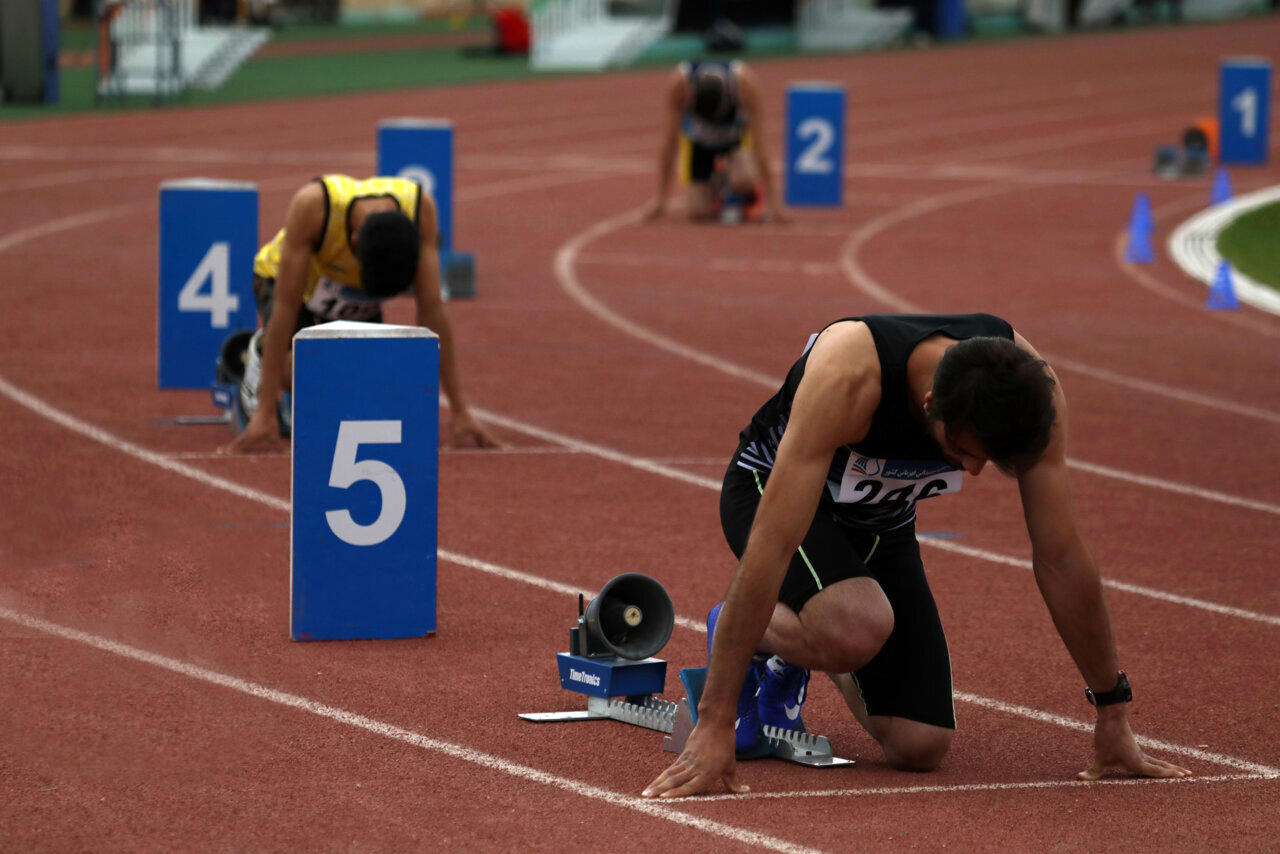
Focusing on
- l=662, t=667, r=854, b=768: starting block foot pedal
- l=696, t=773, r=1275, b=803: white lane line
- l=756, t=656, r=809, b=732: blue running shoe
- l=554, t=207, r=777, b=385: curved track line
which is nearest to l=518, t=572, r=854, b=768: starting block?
l=662, t=667, r=854, b=768: starting block foot pedal

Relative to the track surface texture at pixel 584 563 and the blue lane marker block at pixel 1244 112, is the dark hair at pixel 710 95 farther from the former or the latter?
the blue lane marker block at pixel 1244 112

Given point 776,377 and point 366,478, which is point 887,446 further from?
point 776,377

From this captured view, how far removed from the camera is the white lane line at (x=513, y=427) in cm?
551

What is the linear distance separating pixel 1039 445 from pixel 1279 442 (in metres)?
5.78

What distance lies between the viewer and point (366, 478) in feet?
19.4

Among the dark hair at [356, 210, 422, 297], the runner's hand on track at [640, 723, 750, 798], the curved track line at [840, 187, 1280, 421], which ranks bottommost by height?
the curved track line at [840, 187, 1280, 421]

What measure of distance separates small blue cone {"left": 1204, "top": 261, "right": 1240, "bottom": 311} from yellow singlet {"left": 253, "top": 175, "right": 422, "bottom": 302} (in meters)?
7.57

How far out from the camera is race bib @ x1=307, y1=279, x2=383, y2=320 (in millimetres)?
8250

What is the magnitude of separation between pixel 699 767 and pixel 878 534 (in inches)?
35.3

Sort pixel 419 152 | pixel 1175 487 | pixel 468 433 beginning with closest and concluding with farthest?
pixel 1175 487 → pixel 468 433 → pixel 419 152

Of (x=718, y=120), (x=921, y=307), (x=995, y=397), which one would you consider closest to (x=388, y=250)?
(x=995, y=397)

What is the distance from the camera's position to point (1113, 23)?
4938 cm

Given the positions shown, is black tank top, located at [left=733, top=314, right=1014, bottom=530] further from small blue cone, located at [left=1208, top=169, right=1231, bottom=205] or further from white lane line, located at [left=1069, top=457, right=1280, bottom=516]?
small blue cone, located at [left=1208, top=169, right=1231, bottom=205]

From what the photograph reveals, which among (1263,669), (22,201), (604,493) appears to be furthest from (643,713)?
(22,201)
